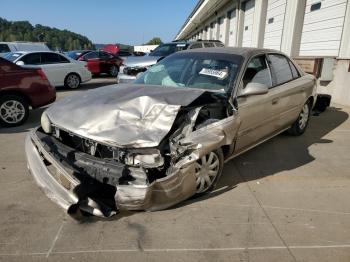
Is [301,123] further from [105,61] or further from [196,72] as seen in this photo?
[105,61]

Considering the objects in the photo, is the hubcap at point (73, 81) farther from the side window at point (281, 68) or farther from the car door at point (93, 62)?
the side window at point (281, 68)

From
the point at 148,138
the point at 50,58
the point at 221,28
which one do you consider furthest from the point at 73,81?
the point at 221,28

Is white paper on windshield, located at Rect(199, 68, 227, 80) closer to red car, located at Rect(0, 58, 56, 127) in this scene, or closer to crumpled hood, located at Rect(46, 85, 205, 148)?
crumpled hood, located at Rect(46, 85, 205, 148)

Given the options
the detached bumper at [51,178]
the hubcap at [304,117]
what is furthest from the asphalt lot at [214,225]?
the hubcap at [304,117]

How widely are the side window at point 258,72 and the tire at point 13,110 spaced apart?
15.7 ft

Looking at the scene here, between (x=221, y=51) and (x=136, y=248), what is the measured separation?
3.02 meters

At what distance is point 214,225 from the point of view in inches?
122

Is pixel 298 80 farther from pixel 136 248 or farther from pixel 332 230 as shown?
pixel 136 248

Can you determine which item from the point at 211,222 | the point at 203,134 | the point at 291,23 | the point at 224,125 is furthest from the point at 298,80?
the point at 291,23

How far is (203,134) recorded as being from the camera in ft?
10.7

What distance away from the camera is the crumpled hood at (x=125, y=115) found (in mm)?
3029

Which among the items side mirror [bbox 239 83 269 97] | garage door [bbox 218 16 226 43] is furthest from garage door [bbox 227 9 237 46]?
side mirror [bbox 239 83 269 97]

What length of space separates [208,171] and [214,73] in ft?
4.55

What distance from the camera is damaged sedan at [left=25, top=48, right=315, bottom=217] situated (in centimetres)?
297
